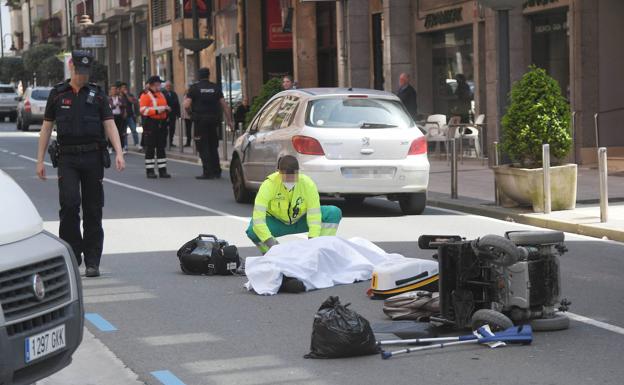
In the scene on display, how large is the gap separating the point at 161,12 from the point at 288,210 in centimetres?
4490

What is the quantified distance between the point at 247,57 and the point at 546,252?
34152 mm

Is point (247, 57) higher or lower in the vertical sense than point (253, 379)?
higher

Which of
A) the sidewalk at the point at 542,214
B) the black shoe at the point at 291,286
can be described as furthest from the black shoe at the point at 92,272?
the sidewalk at the point at 542,214

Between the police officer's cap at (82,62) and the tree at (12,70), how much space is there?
87984mm

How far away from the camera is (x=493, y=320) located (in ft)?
27.7

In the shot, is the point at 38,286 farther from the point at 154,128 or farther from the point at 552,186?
the point at 154,128

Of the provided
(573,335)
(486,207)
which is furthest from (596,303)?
(486,207)

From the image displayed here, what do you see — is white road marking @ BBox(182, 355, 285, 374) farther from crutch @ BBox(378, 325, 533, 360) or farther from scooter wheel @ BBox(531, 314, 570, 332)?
scooter wheel @ BBox(531, 314, 570, 332)

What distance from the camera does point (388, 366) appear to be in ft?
25.9

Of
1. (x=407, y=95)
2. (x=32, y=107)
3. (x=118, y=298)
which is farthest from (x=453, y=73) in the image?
(x=32, y=107)

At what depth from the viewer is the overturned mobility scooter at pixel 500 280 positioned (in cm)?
862

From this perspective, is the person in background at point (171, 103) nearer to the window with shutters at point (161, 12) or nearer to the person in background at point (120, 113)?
the person in background at point (120, 113)

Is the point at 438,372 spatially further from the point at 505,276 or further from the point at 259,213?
the point at 259,213

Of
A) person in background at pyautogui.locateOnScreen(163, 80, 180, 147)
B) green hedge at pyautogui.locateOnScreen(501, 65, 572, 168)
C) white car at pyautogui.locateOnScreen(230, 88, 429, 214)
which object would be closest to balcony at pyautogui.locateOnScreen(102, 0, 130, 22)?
person in background at pyautogui.locateOnScreen(163, 80, 180, 147)
